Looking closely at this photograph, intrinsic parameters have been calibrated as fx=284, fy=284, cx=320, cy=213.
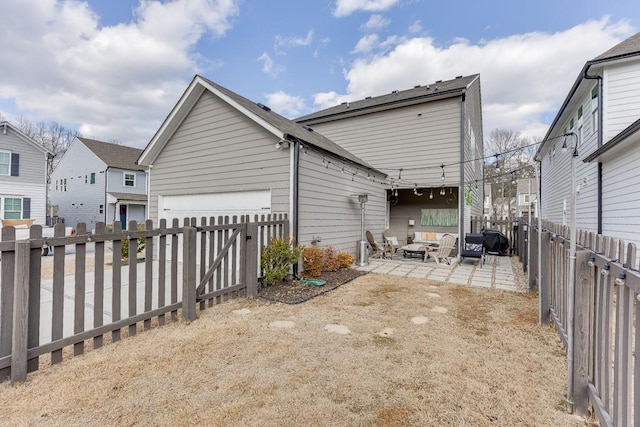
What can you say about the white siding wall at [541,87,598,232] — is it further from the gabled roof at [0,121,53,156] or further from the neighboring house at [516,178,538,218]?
the gabled roof at [0,121,53,156]

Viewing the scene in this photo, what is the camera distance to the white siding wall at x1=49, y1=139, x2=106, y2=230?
21859mm

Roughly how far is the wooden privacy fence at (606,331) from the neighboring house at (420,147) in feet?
27.2

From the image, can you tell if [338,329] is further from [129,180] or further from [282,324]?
[129,180]

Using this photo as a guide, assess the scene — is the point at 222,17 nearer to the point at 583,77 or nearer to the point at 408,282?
the point at 408,282

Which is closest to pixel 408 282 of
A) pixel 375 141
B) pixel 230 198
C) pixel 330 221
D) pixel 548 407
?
pixel 330 221

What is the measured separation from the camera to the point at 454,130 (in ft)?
33.8

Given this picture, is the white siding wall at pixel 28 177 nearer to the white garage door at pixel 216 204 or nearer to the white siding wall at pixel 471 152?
the white garage door at pixel 216 204

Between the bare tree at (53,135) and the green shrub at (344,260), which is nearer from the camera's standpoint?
the green shrub at (344,260)

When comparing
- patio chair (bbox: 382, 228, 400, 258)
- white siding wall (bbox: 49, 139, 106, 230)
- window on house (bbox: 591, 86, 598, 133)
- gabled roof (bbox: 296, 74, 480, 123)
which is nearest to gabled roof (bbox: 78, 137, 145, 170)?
white siding wall (bbox: 49, 139, 106, 230)

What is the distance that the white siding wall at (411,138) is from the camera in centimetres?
1044

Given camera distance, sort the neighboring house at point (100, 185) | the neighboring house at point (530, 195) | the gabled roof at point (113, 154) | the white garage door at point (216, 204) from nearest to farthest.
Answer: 1. the neighboring house at point (530, 195)
2. the white garage door at point (216, 204)
3. the neighboring house at point (100, 185)
4. the gabled roof at point (113, 154)

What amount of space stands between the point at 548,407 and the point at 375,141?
11.0 metres

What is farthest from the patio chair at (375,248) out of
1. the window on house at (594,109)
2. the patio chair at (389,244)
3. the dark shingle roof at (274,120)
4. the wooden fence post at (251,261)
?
the window on house at (594,109)

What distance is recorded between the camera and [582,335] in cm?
220
